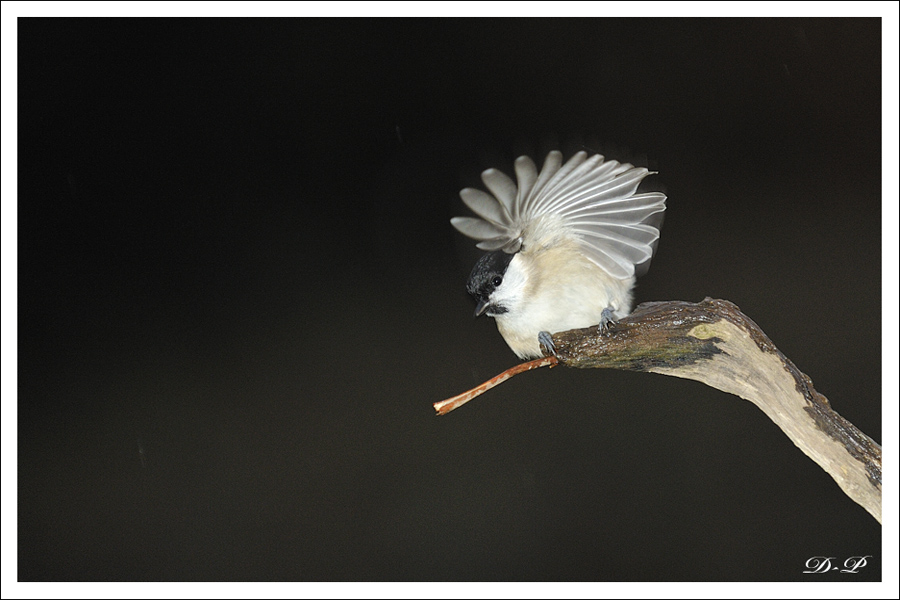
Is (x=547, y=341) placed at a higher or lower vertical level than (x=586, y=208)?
lower

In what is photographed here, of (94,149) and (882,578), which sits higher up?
(94,149)

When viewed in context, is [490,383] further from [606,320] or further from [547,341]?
[606,320]

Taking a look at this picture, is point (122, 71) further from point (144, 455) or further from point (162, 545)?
point (162, 545)

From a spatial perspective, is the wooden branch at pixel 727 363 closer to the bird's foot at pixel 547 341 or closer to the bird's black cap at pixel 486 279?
the bird's foot at pixel 547 341

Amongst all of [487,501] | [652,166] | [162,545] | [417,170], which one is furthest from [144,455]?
[652,166]

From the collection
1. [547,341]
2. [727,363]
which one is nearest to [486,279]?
[547,341]

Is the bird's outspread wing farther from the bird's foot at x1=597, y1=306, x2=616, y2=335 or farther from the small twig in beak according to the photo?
A: the small twig in beak


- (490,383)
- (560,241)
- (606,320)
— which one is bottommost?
(490,383)
